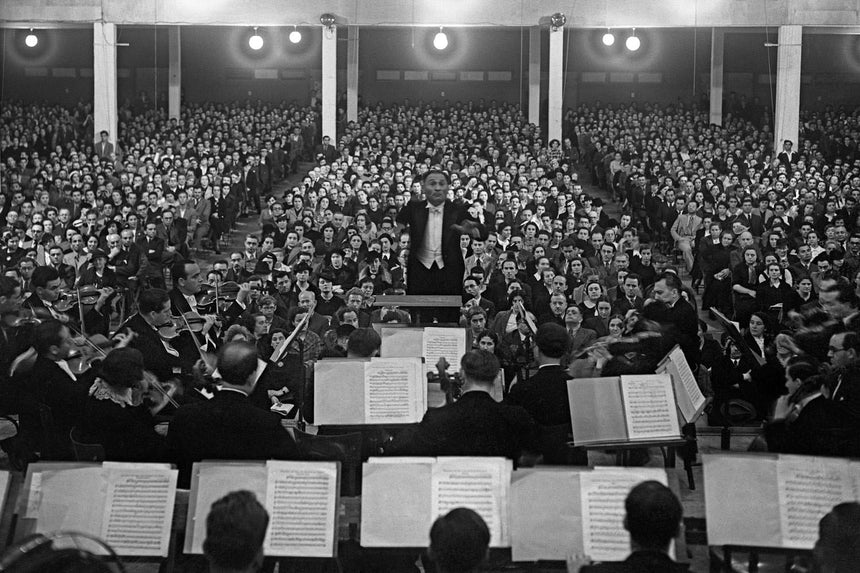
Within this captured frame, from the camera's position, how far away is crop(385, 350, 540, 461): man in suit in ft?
17.1

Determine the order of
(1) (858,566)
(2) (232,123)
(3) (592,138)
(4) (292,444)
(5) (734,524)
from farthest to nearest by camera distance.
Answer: (2) (232,123) → (3) (592,138) → (4) (292,444) → (5) (734,524) → (1) (858,566)

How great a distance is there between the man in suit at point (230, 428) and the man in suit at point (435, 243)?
3.96 meters

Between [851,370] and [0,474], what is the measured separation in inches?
176

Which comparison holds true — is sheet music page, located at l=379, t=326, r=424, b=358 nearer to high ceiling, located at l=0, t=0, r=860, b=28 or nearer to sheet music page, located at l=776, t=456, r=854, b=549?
sheet music page, located at l=776, t=456, r=854, b=549

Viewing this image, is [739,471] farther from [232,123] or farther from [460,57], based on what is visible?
[460,57]

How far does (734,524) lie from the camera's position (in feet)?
14.8

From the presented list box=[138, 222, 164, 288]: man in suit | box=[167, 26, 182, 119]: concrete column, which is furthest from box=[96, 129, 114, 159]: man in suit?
box=[138, 222, 164, 288]: man in suit

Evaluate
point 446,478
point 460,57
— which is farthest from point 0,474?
point 460,57

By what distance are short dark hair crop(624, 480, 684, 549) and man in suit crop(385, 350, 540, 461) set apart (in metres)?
1.51

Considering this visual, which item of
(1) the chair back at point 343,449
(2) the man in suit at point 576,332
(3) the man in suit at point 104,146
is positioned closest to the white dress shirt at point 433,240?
(2) the man in suit at point 576,332

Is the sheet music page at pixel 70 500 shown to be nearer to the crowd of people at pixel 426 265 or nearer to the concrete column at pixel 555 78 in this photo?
the crowd of people at pixel 426 265

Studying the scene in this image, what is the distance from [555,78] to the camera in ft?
76.4

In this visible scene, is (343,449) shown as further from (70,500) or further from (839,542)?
(839,542)

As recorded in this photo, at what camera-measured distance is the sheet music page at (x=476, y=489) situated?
451cm
